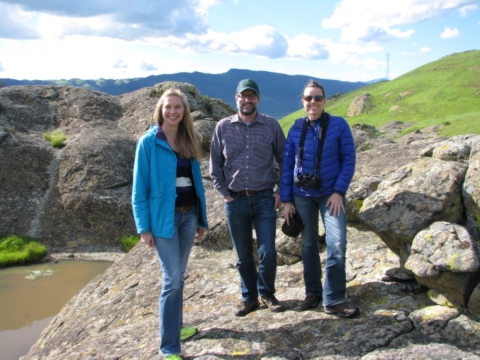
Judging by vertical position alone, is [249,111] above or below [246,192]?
above

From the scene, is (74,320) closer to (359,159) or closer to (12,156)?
(359,159)

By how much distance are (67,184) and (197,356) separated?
18.7 meters

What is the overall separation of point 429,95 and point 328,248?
125424 millimetres

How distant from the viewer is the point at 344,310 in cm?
722

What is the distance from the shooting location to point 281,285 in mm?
9742

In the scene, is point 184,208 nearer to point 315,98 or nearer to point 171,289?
point 171,289

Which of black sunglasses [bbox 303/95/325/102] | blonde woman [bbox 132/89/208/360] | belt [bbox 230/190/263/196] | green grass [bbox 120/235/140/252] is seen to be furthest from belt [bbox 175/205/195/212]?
A: green grass [bbox 120/235/140/252]

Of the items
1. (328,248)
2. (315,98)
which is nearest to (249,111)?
(315,98)

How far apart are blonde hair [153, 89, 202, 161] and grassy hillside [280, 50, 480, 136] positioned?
8579 cm

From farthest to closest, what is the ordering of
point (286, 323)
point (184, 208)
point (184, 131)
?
point (286, 323)
point (184, 131)
point (184, 208)

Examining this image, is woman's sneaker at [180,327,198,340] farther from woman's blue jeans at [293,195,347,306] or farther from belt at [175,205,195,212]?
belt at [175,205,195,212]

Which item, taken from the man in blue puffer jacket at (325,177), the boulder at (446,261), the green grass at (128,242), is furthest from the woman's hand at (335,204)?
the green grass at (128,242)

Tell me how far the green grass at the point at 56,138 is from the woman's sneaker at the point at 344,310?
2231 centimetres

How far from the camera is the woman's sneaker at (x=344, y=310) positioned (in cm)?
718
